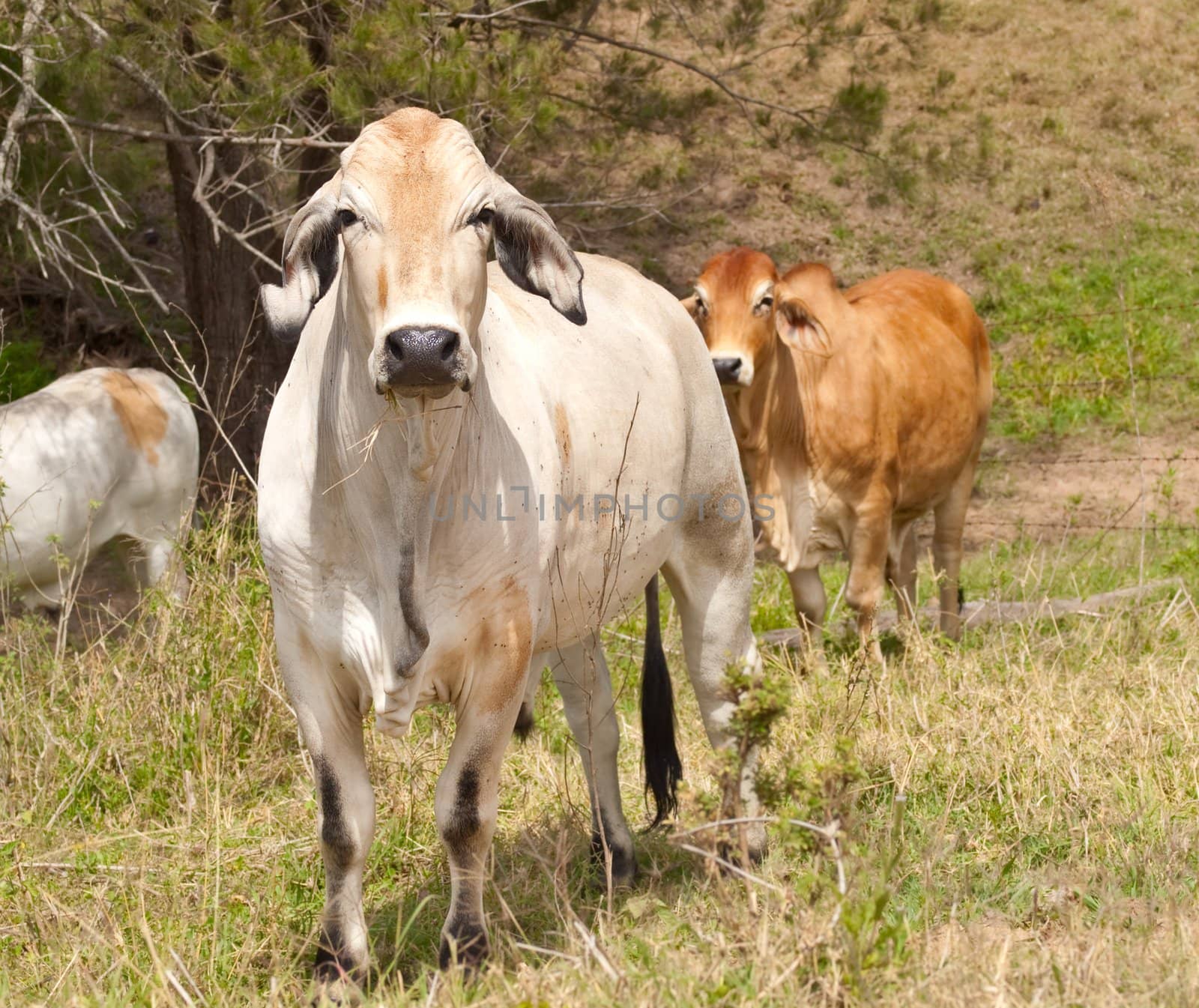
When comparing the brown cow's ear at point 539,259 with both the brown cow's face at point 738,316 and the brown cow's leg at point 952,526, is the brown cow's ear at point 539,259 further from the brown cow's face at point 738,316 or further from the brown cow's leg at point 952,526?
the brown cow's leg at point 952,526

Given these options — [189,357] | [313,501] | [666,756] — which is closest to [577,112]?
[189,357]

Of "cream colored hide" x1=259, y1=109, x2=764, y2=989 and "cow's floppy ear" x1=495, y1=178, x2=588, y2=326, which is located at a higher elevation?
"cow's floppy ear" x1=495, y1=178, x2=588, y2=326

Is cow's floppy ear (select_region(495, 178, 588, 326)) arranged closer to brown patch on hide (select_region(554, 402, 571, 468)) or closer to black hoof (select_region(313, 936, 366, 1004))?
brown patch on hide (select_region(554, 402, 571, 468))

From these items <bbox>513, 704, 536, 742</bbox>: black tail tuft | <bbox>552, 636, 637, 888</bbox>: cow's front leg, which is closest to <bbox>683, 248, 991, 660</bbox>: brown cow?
<bbox>552, 636, 637, 888</bbox>: cow's front leg

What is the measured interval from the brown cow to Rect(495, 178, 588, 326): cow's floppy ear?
298 cm

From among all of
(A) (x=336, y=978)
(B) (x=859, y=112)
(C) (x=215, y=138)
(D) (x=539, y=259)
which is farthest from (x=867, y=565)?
(A) (x=336, y=978)

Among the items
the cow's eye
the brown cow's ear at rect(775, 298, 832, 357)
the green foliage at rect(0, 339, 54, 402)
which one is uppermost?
the cow's eye

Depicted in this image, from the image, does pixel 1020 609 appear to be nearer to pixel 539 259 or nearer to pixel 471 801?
pixel 471 801

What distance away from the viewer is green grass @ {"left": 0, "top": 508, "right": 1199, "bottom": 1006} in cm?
281

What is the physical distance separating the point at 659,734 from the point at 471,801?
3.93 feet

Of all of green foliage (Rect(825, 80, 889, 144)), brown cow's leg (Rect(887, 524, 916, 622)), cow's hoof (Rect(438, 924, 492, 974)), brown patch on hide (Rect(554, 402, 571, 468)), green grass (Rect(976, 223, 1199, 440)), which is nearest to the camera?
cow's hoof (Rect(438, 924, 492, 974))

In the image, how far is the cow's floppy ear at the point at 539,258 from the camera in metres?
3.05

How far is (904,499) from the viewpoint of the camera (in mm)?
6738

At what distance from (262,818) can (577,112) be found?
5.93 metres
